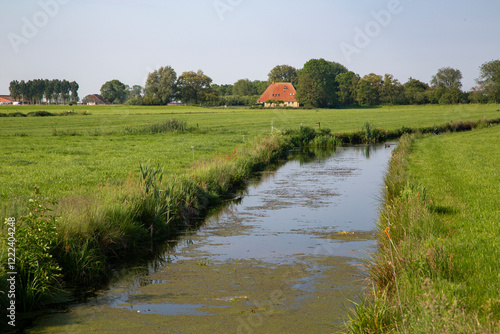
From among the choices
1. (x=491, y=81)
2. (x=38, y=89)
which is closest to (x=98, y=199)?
(x=491, y=81)

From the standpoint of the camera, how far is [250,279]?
9211 millimetres

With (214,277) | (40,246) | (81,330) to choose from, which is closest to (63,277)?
(40,246)

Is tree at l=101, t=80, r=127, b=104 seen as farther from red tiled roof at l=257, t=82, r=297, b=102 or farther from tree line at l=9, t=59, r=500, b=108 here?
red tiled roof at l=257, t=82, r=297, b=102

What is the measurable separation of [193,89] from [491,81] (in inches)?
2585

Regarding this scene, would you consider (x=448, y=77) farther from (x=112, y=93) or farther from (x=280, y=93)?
(x=112, y=93)

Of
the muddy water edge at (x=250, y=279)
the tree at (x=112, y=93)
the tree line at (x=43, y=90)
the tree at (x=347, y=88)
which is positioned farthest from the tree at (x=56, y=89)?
the muddy water edge at (x=250, y=279)

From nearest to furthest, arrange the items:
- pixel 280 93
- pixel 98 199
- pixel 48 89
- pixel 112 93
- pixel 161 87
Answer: pixel 98 199
pixel 161 87
pixel 280 93
pixel 48 89
pixel 112 93

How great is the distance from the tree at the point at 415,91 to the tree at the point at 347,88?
1281 cm

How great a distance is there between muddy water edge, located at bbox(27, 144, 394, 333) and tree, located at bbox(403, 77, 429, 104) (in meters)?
111

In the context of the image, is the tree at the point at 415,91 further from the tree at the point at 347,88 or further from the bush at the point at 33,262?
the bush at the point at 33,262

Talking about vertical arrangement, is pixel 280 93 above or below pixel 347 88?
below

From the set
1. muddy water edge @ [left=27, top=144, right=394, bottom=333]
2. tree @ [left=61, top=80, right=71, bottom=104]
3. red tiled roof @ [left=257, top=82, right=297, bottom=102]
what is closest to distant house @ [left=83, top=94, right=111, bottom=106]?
tree @ [left=61, top=80, right=71, bottom=104]

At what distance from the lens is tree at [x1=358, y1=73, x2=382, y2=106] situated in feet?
391

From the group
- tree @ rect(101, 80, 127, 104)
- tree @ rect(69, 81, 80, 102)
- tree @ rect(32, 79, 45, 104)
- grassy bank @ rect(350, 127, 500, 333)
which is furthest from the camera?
tree @ rect(101, 80, 127, 104)
